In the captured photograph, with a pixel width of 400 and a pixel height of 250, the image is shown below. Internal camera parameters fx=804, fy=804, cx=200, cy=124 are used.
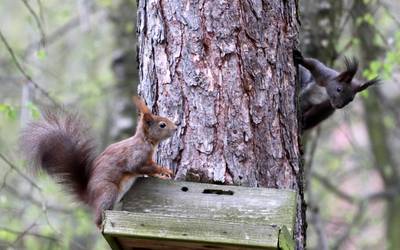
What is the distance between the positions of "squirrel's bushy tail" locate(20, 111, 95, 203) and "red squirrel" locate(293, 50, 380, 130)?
1.79 meters

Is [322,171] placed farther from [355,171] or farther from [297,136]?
[297,136]

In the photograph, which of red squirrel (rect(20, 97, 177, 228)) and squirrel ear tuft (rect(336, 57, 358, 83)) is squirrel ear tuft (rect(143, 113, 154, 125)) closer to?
red squirrel (rect(20, 97, 177, 228))

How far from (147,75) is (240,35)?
16.8 inches

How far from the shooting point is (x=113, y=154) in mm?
3131

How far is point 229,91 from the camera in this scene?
3.10 meters

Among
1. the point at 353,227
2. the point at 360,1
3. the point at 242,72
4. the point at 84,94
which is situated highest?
the point at 360,1

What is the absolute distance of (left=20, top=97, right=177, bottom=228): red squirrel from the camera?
3.08 m

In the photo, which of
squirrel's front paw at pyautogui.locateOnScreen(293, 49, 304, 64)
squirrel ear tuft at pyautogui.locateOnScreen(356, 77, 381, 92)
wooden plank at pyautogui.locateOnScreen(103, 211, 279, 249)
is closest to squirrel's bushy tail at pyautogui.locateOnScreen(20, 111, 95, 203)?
wooden plank at pyautogui.locateOnScreen(103, 211, 279, 249)

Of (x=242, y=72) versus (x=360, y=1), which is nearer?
(x=242, y=72)

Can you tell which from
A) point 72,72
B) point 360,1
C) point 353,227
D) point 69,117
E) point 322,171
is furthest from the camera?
point 72,72

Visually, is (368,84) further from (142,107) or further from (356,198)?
(356,198)

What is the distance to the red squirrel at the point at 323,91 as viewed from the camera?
15.5 feet

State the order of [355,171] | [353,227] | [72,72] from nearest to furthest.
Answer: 1. [353,227]
2. [355,171]
3. [72,72]

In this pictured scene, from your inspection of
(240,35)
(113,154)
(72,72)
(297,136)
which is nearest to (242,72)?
(240,35)
